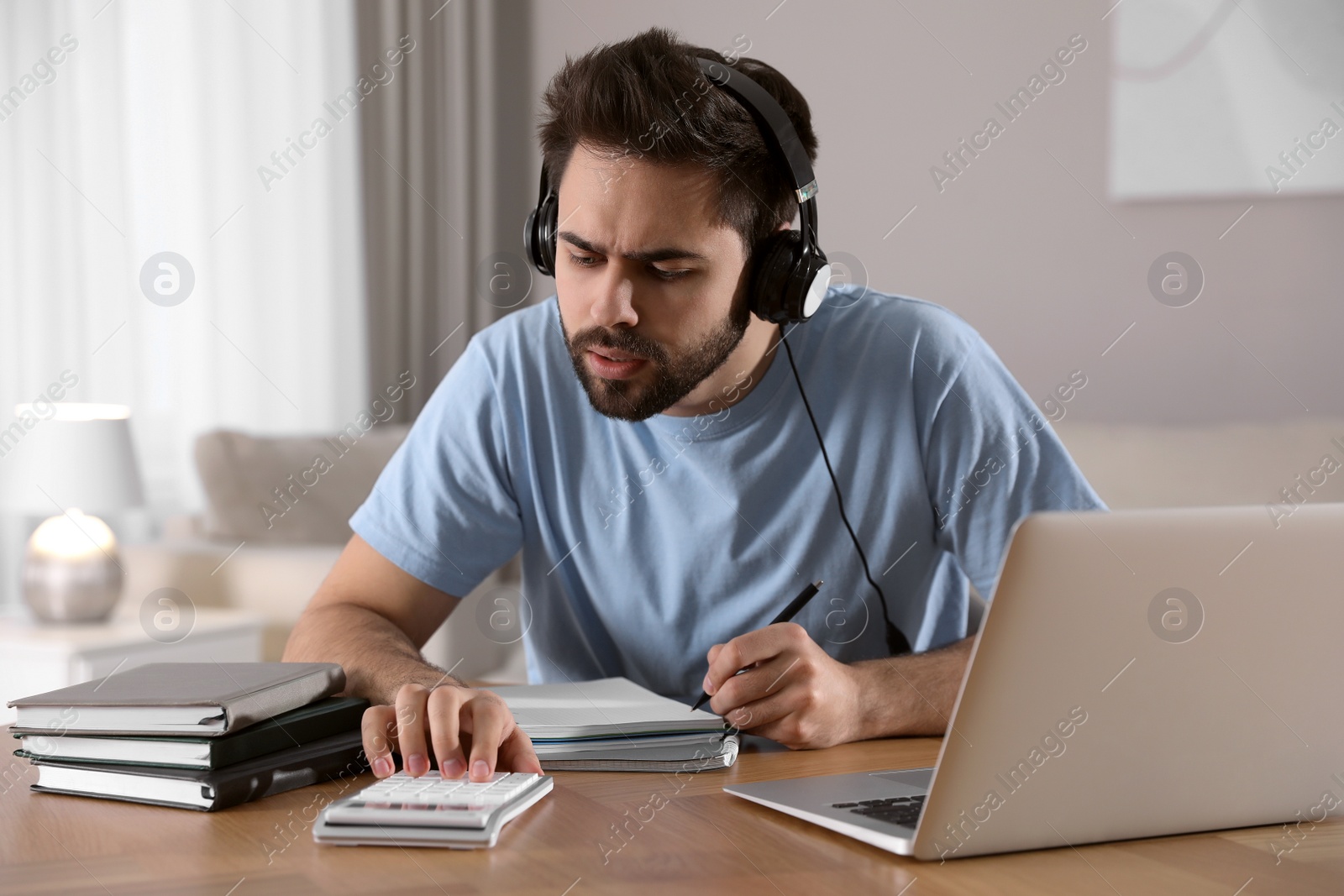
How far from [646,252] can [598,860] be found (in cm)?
69

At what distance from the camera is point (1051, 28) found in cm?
265

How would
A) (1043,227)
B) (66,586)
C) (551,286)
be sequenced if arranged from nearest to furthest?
(66,586)
(1043,227)
(551,286)

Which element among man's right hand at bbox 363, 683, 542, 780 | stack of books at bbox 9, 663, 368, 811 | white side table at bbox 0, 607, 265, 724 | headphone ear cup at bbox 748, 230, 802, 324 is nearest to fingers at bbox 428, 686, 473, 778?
man's right hand at bbox 363, 683, 542, 780

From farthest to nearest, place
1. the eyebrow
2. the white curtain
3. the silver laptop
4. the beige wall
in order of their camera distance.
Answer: the white curtain
the beige wall
the eyebrow
the silver laptop

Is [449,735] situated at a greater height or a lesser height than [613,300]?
lesser

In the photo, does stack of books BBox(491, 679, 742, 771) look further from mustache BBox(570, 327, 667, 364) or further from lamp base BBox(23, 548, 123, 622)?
lamp base BBox(23, 548, 123, 622)

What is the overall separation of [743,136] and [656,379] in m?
0.29

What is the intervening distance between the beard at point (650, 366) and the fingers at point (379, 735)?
490 millimetres

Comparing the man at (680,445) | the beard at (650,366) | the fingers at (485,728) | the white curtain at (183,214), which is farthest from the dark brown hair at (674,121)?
the white curtain at (183,214)

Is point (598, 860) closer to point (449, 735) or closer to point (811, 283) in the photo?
point (449, 735)

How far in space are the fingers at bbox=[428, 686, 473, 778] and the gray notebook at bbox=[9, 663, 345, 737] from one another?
0.40ft

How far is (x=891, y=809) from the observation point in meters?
0.77

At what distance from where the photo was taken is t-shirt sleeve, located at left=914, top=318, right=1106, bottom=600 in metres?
1.31

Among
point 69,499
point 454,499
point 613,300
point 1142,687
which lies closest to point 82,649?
point 69,499
